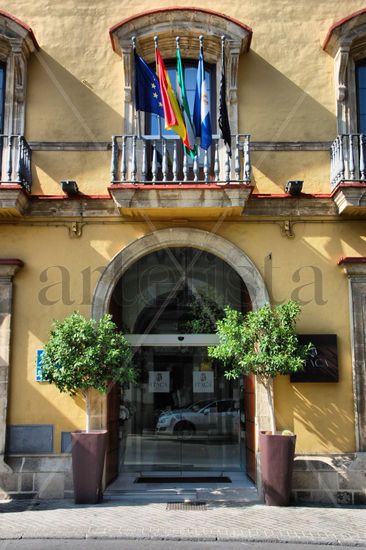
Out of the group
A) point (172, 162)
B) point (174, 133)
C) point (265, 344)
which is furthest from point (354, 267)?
point (174, 133)

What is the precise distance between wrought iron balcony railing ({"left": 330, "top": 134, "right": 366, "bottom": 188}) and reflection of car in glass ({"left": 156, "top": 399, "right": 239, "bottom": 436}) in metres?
4.83

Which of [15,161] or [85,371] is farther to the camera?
[15,161]

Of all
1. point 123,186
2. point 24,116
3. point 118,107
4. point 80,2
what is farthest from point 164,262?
point 80,2

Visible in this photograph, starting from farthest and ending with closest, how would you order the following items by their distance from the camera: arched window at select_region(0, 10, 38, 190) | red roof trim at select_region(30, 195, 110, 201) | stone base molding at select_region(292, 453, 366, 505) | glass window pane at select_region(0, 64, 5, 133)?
glass window pane at select_region(0, 64, 5, 133)
red roof trim at select_region(30, 195, 110, 201)
arched window at select_region(0, 10, 38, 190)
stone base molding at select_region(292, 453, 366, 505)

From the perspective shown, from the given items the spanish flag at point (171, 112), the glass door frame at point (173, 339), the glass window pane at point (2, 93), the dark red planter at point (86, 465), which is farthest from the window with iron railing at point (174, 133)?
the dark red planter at point (86, 465)

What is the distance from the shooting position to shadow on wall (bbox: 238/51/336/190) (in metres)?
10.5

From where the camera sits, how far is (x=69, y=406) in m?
9.74

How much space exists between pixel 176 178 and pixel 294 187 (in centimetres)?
199

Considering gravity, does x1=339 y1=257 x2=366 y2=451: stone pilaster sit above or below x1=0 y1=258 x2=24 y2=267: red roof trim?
below

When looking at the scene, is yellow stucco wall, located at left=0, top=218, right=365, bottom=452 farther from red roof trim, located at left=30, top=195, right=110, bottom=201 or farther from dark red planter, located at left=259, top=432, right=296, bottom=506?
dark red planter, located at left=259, top=432, right=296, bottom=506

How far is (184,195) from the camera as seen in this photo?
9.72 metres

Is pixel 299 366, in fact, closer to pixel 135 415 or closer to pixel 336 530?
pixel 336 530

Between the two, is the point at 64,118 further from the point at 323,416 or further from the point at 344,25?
the point at 323,416

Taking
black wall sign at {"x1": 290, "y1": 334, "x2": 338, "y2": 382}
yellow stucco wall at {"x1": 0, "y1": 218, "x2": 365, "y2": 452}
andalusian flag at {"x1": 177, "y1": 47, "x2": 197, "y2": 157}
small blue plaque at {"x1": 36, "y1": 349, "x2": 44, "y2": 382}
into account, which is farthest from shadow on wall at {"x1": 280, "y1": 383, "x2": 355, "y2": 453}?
andalusian flag at {"x1": 177, "y1": 47, "x2": 197, "y2": 157}
